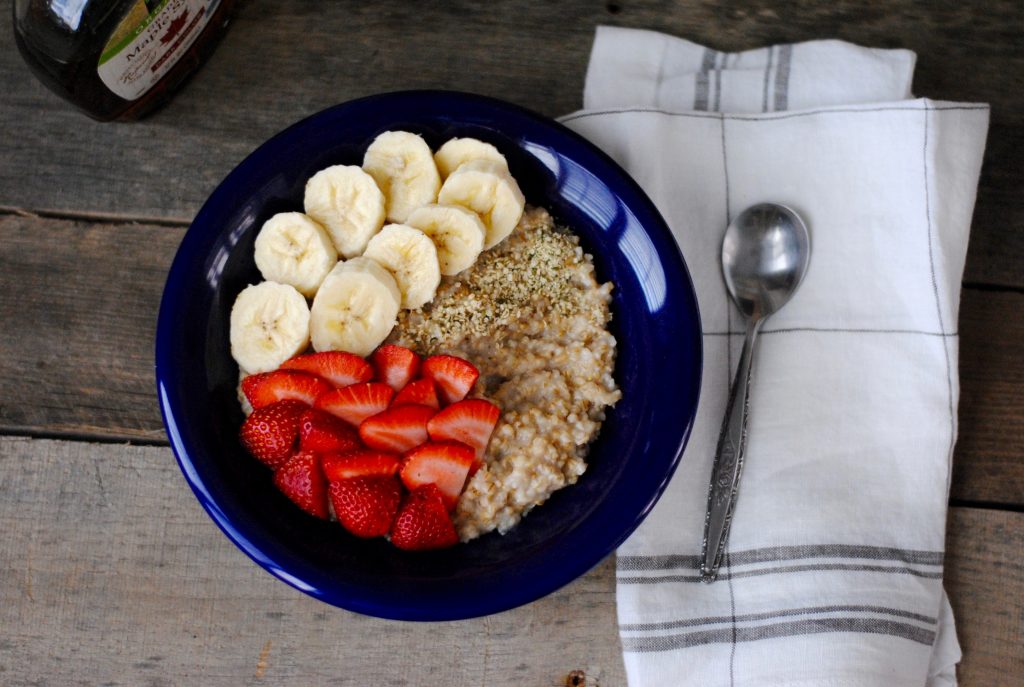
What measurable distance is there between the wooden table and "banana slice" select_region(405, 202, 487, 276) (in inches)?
12.9

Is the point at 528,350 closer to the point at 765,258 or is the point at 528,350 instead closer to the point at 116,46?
the point at 765,258

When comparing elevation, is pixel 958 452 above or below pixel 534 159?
below

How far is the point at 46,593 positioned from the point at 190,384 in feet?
1.40

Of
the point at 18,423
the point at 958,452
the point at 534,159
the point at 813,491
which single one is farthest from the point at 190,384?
the point at 958,452

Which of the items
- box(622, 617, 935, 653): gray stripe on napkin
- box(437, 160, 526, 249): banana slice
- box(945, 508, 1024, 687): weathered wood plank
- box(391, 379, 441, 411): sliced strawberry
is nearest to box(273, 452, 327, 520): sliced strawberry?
box(391, 379, 441, 411): sliced strawberry

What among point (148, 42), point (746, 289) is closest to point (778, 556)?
point (746, 289)

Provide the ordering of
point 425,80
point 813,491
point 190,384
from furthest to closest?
point 425,80 < point 813,491 < point 190,384

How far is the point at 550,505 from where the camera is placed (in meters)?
1.09

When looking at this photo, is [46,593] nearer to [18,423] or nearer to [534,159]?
[18,423]

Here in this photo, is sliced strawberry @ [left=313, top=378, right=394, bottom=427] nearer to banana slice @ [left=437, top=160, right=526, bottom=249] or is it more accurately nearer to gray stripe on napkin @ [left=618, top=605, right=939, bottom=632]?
banana slice @ [left=437, top=160, right=526, bottom=249]

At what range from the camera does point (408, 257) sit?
41.8 inches

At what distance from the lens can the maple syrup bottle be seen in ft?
3.45

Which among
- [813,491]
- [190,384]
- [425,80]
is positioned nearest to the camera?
[190,384]

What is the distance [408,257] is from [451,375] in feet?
0.52
